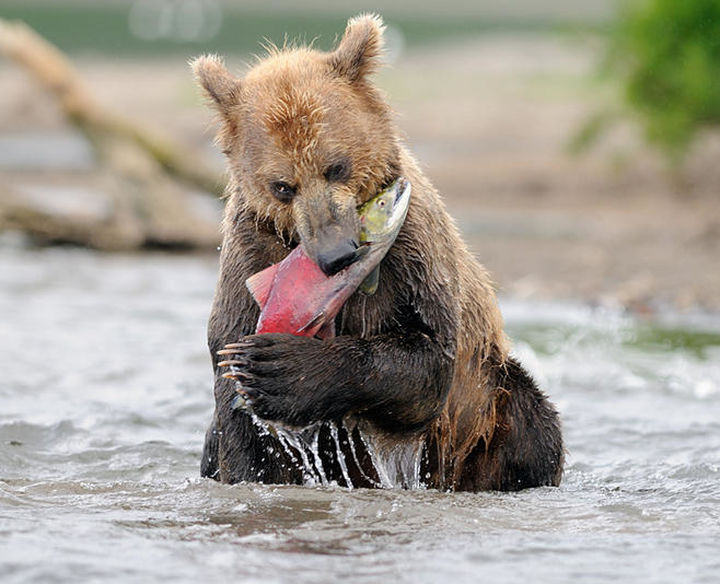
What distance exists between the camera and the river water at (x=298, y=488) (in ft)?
15.6

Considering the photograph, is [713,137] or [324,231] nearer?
[324,231]

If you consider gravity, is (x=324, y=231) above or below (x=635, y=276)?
below

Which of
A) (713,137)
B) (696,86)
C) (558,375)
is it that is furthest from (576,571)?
(713,137)

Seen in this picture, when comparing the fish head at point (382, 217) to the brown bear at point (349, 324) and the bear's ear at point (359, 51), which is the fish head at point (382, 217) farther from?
the bear's ear at point (359, 51)

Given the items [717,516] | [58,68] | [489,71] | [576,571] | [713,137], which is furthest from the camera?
[489,71]

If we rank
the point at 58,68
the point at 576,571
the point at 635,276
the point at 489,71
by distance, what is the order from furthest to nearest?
1. the point at 489,71
2. the point at 58,68
3. the point at 635,276
4. the point at 576,571

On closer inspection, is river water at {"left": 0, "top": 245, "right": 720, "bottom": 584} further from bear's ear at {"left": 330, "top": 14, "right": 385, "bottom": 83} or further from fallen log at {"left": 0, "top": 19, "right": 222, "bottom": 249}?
fallen log at {"left": 0, "top": 19, "right": 222, "bottom": 249}

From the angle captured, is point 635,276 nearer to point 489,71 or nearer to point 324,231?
point 324,231

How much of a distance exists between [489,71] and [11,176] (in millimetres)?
13196

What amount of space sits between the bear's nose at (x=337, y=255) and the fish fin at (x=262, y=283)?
0.38m

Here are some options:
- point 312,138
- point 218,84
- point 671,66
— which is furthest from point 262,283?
point 671,66

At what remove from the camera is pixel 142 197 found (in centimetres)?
1344

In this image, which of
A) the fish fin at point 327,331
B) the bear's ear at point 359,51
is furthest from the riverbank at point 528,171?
the fish fin at point 327,331

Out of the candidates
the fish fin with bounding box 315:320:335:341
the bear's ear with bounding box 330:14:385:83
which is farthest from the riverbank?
the fish fin with bounding box 315:320:335:341
